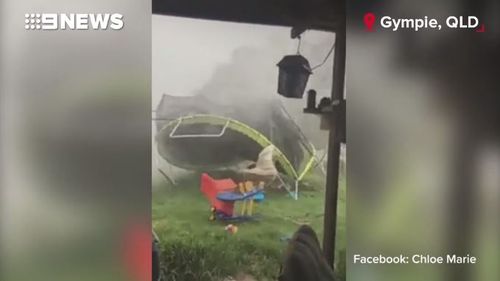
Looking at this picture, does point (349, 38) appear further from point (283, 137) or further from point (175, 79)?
point (175, 79)

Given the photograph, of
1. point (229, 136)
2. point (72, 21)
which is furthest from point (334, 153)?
point (72, 21)

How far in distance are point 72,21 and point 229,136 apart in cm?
63

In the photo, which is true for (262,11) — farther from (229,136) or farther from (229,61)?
(229,136)

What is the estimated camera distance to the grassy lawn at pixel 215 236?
206 centimetres

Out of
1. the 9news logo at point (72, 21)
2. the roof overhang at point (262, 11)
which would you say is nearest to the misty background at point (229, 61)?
the roof overhang at point (262, 11)

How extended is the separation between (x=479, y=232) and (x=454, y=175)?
207 mm

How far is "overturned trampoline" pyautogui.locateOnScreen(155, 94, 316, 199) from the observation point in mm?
2072

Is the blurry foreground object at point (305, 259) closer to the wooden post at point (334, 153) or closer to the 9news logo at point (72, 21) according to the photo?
the wooden post at point (334, 153)

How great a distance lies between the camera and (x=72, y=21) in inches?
81.6

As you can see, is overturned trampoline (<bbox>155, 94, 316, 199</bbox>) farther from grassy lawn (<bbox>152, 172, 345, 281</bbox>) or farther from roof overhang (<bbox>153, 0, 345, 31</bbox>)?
roof overhang (<bbox>153, 0, 345, 31</bbox>)

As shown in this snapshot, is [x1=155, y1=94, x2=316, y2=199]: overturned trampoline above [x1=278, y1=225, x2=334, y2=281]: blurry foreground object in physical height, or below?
above

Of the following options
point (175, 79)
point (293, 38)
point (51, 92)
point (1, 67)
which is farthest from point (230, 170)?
point (1, 67)

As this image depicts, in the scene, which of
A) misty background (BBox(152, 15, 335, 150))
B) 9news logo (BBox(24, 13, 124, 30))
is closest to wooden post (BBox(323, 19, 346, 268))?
misty background (BBox(152, 15, 335, 150))

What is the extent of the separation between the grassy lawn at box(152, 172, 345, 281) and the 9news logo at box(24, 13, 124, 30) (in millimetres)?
558
